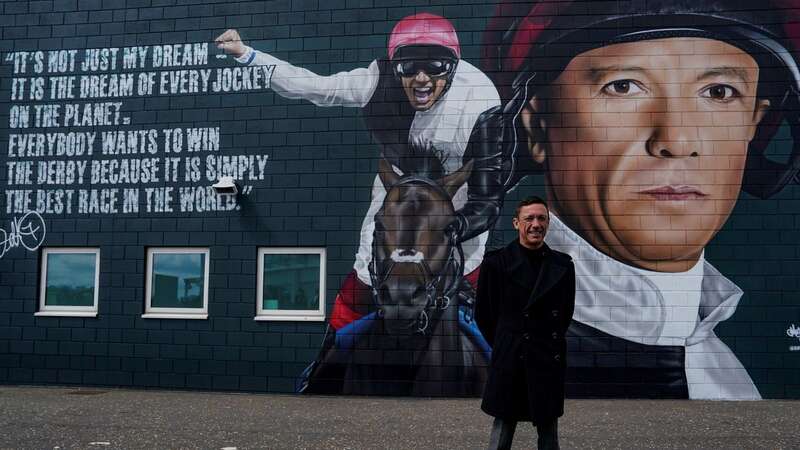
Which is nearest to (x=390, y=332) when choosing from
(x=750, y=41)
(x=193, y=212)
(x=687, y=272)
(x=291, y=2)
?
(x=193, y=212)

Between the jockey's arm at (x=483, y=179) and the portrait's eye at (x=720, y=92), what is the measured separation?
261 centimetres

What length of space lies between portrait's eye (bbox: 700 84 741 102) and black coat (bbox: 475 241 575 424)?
5778 millimetres

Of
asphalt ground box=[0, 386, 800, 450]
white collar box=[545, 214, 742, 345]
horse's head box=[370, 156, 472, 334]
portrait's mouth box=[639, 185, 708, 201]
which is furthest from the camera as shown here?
horse's head box=[370, 156, 472, 334]

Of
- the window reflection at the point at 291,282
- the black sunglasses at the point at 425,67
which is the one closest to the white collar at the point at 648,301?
the black sunglasses at the point at 425,67

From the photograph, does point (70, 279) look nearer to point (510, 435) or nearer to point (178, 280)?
point (178, 280)

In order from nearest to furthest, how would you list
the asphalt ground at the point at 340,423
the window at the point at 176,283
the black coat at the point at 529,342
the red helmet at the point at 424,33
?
the black coat at the point at 529,342
the asphalt ground at the point at 340,423
the red helmet at the point at 424,33
the window at the point at 176,283

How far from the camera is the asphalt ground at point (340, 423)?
249 inches

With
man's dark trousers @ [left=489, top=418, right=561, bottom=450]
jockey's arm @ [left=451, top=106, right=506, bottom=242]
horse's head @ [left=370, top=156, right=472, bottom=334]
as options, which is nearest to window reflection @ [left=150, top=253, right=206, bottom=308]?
horse's head @ [left=370, top=156, right=472, bottom=334]

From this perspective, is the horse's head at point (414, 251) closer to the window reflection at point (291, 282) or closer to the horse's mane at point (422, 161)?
the horse's mane at point (422, 161)

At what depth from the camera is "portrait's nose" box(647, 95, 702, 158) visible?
28.8ft

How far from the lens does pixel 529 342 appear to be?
4.08 m

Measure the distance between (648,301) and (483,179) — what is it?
256 cm

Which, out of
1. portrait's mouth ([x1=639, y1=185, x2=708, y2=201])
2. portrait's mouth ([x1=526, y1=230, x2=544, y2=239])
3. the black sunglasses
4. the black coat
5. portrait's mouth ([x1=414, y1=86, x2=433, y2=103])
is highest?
the black sunglasses

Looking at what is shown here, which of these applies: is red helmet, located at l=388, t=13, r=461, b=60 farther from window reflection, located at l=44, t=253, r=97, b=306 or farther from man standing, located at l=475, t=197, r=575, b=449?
man standing, located at l=475, t=197, r=575, b=449
